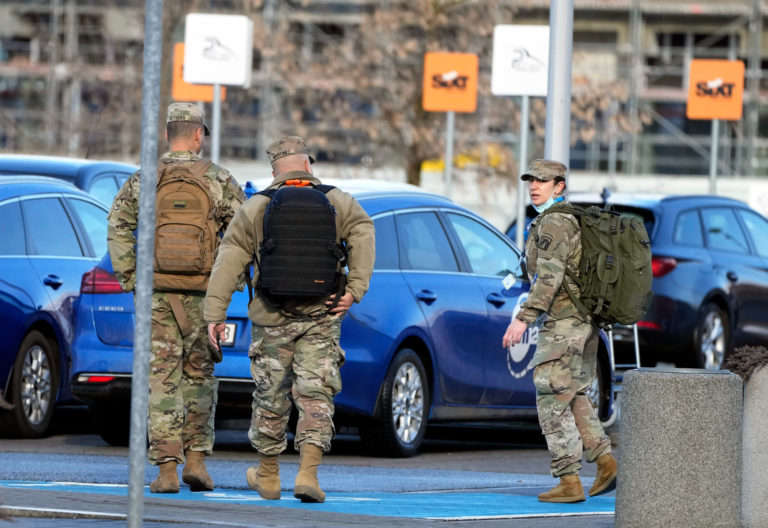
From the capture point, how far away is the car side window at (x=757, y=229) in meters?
16.5

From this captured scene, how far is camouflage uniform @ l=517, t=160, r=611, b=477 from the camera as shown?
8.76 m

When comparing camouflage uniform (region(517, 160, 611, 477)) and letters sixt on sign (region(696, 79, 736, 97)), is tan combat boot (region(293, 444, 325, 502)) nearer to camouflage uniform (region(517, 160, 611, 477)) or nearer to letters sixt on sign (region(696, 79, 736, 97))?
camouflage uniform (region(517, 160, 611, 477))

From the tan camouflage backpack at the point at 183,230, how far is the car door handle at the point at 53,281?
11.4 feet

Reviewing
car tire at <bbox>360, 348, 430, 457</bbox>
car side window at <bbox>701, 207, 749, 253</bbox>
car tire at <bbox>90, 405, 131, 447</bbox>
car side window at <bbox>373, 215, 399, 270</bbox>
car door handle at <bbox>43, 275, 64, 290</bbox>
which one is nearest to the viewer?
car tire at <bbox>360, 348, 430, 457</bbox>

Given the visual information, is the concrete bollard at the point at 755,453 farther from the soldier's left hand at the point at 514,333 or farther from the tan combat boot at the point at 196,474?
the tan combat boot at the point at 196,474

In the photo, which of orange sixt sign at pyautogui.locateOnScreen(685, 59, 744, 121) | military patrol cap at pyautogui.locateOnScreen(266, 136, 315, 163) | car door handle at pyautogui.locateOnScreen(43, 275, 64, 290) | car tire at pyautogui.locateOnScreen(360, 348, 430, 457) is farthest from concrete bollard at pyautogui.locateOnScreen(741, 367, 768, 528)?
orange sixt sign at pyautogui.locateOnScreen(685, 59, 744, 121)

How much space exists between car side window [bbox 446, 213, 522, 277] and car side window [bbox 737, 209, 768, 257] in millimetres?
4926

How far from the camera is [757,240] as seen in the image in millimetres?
16516

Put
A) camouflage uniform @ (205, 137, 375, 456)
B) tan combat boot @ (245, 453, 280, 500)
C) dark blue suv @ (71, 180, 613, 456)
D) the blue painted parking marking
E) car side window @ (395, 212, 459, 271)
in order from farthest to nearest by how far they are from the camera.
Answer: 1. car side window @ (395, 212, 459, 271)
2. dark blue suv @ (71, 180, 613, 456)
3. tan combat boot @ (245, 453, 280, 500)
4. camouflage uniform @ (205, 137, 375, 456)
5. the blue painted parking marking

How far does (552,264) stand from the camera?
28.6 ft

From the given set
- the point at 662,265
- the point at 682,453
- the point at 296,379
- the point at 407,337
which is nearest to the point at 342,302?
the point at 296,379

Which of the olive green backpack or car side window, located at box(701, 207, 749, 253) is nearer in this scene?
the olive green backpack

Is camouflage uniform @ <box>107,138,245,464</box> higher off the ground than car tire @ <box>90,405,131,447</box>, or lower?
higher

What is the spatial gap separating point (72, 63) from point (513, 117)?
9445mm
